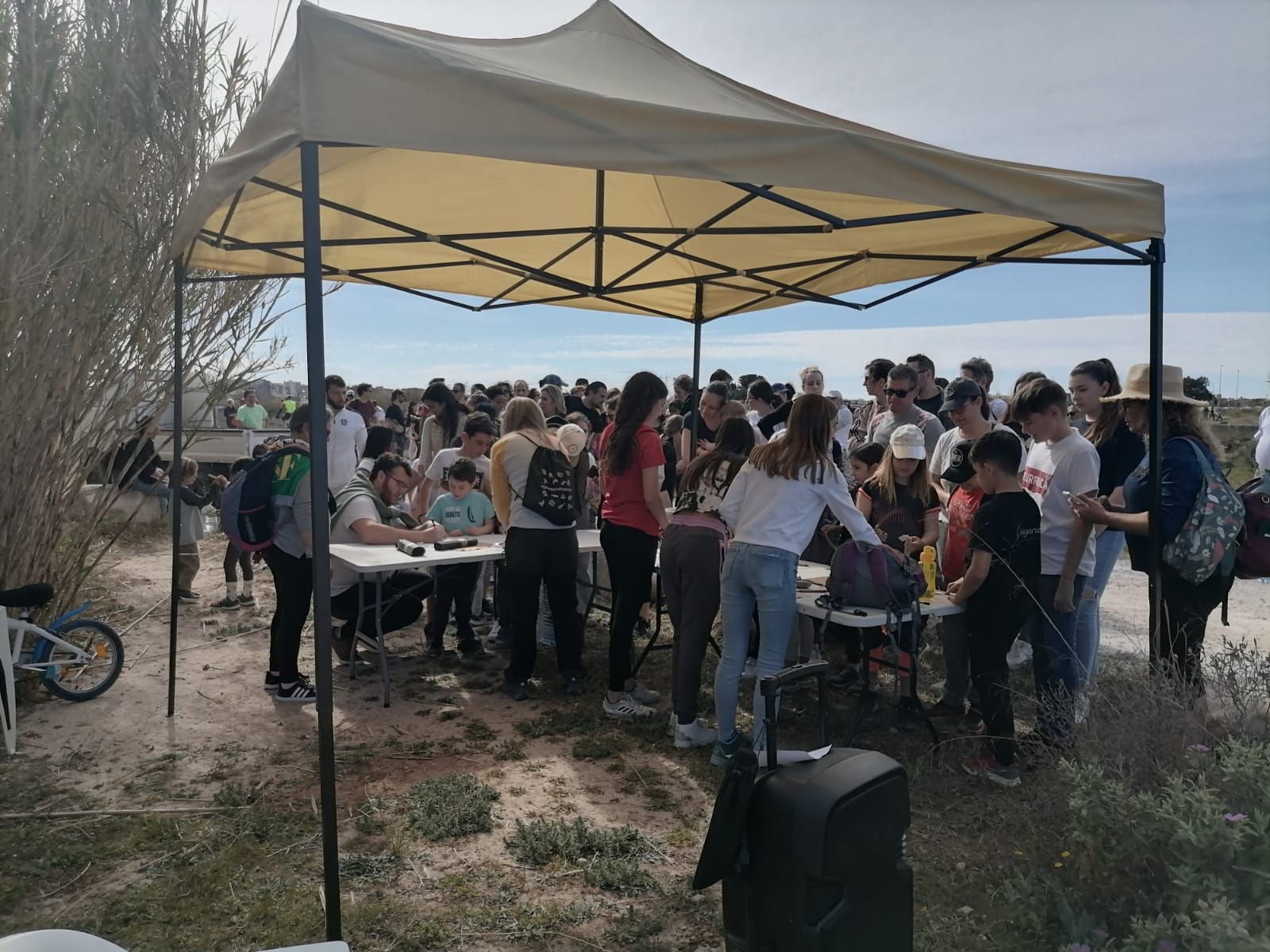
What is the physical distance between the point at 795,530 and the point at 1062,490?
1.24 m

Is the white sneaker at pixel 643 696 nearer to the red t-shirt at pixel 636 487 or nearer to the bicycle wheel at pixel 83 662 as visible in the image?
the red t-shirt at pixel 636 487

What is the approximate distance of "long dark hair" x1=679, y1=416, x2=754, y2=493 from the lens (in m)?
4.02

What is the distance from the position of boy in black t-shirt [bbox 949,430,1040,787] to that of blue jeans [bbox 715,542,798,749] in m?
0.80

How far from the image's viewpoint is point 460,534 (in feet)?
18.5

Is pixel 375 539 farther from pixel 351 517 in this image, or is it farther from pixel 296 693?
pixel 296 693

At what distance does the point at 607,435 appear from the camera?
4.78m

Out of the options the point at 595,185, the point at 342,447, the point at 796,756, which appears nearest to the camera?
the point at 796,756

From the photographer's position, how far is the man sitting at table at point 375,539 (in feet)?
16.9

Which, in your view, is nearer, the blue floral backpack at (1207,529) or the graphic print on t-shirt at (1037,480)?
the blue floral backpack at (1207,529)

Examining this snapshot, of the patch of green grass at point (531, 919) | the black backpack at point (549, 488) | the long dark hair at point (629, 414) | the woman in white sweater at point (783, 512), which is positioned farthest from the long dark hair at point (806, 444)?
the patch of green grass at point (531, 919)

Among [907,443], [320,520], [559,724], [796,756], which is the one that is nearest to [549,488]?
[559,724]

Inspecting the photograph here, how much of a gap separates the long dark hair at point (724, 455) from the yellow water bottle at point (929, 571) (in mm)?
1010

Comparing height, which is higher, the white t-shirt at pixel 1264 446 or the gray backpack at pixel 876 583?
the white t-shirt at pixel 1264 446

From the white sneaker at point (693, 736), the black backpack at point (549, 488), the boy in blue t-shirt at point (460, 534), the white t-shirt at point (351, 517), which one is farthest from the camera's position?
the boy in blue t-shirt at point (460, 534)
